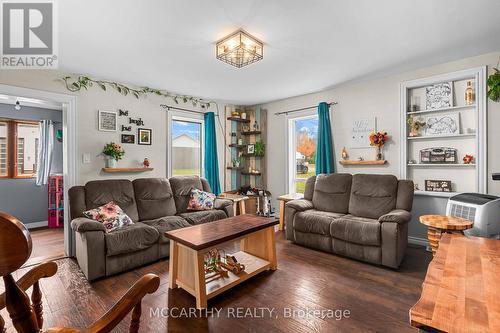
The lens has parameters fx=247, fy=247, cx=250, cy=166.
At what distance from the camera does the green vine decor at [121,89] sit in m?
3.32

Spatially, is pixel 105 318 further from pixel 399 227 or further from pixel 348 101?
pixel 348 101

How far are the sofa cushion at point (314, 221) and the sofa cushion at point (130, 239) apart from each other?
73.9 inches

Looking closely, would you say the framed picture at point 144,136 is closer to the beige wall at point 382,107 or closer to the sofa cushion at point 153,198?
the sofa cushion at point 153,198

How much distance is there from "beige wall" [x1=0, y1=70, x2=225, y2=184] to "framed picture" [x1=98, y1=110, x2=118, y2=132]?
57 mm

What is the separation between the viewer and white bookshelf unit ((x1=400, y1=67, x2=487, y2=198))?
2.98 m

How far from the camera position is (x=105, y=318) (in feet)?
2.64

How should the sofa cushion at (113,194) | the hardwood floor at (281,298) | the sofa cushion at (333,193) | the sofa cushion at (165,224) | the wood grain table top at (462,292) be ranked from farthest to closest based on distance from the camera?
the sofa cushion at (333,193) < the sofa cushion at (113,194) < the sofa cushion at (165,224) < the hardwood floor at (281,298) < the wood grain table top at (462,292)

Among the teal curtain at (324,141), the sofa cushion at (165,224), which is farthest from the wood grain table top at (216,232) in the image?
the teal curtain at (324,141)

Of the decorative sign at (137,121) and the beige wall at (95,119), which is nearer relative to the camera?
the beige wall at (95,119)

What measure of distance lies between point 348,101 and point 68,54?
12.7 feet

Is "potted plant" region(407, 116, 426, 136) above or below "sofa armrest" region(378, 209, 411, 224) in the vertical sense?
above

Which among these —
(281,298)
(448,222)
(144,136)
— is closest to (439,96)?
(448,222)

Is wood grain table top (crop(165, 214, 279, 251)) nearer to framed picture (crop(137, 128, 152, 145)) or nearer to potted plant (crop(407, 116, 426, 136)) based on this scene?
framed picture (crop(137, 128, 152, 145))

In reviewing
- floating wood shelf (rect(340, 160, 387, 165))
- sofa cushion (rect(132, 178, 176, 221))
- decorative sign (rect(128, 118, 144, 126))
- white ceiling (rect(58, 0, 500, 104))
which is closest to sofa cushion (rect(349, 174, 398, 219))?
floating wood shelf (rect(340, 160, 387, 165))
